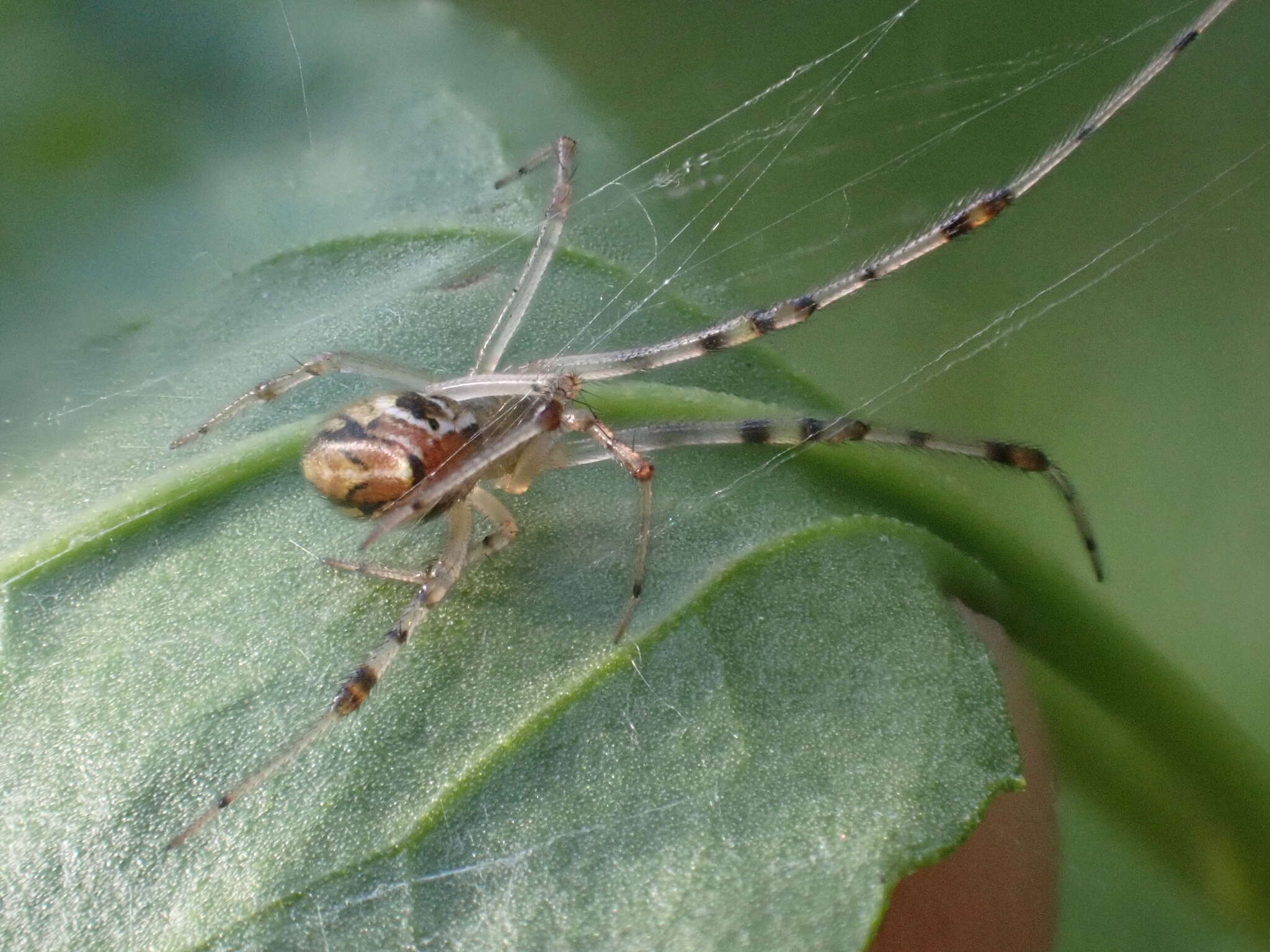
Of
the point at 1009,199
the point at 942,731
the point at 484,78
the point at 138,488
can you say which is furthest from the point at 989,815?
the point at 484,78

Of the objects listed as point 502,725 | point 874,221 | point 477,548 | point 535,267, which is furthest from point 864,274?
point 502,725

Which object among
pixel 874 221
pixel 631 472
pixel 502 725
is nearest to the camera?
pixel 502 725

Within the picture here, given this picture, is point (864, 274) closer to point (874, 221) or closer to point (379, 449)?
point (874, 221)

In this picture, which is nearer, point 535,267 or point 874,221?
point 535,267

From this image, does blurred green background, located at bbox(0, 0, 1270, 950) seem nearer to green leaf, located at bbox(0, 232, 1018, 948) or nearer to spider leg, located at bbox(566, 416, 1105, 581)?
spider leg, located at bbox(566, 416, 1105, 581)

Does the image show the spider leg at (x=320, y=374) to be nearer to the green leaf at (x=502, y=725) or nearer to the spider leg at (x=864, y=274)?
the green leaf at (x=502, y=725)

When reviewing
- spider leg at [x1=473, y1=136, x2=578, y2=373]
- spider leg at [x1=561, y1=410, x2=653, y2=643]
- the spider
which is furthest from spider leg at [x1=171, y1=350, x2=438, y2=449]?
spider leg at [x1=561, y1=410, x2=653, y2=643]

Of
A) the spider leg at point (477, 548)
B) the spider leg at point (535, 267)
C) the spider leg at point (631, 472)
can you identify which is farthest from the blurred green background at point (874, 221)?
the spider leg at point (477, 548)
